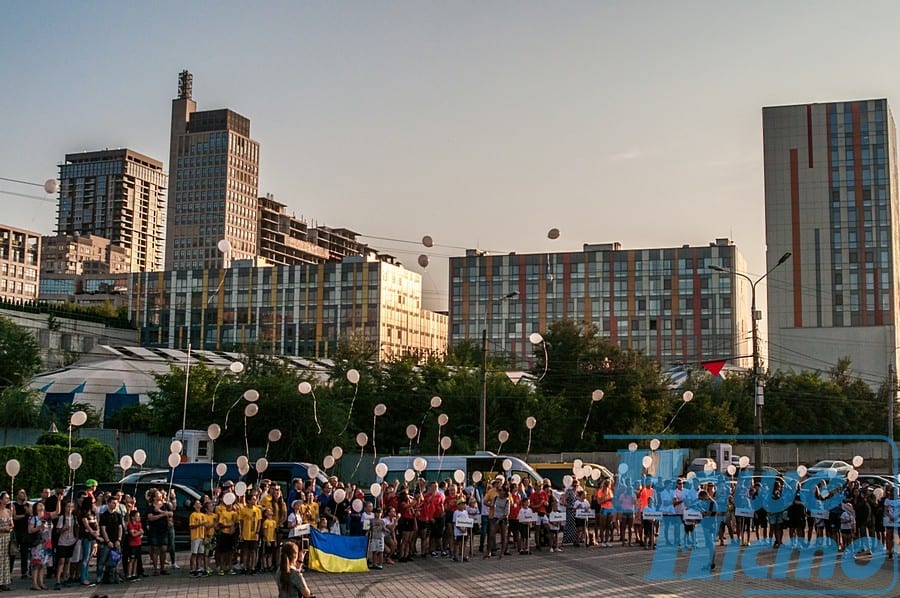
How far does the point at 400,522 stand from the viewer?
808 inches

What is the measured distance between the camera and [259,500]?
19094 mm

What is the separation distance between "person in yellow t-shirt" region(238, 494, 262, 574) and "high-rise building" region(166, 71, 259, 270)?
17250 centimetres

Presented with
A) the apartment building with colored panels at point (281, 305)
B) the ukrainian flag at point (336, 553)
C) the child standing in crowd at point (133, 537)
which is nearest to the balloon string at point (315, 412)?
the ukrainian flag at point (336, 553)

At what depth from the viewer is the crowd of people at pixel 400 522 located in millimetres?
17250

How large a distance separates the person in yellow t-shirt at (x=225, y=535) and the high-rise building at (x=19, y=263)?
18090cm

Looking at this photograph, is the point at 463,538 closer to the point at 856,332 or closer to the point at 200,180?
the point at 856,332

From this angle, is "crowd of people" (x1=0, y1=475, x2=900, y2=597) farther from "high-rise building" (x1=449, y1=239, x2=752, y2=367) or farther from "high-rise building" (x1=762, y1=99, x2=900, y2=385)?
A: "high-rise building" (x1=449, y1=239, x2=752, y2=367)

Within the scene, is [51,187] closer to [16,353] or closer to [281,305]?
[16,353]

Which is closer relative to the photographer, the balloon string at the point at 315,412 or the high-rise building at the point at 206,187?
the balloon string at the point at 315,412

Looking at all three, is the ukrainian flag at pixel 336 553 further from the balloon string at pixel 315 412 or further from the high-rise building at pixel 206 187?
the high-rise building at pixel 206 187

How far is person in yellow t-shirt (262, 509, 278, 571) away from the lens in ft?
60.3

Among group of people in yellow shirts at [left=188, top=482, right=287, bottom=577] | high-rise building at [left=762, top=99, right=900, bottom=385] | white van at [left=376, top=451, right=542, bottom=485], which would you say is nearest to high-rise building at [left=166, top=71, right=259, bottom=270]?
high-rise building at [left=762, top=99, right=900, bottom=385]

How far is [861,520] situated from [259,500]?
44.6 ft

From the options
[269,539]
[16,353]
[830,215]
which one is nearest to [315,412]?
[269,539]
